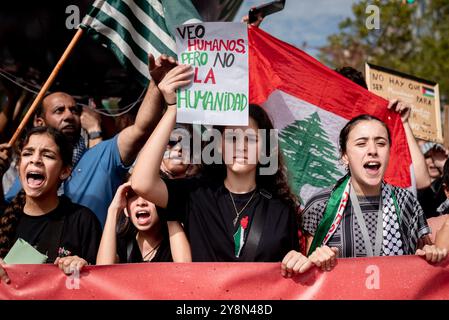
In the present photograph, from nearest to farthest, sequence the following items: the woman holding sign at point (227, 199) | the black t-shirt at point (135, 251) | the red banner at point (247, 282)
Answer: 1. the red banner at point (247, 282)
2. the woman holding sign at point (227, 199)
3. the black t-shirt at point (135, 251)

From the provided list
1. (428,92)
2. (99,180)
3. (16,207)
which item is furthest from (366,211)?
(428,92)

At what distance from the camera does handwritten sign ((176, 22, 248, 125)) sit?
434 centimetres

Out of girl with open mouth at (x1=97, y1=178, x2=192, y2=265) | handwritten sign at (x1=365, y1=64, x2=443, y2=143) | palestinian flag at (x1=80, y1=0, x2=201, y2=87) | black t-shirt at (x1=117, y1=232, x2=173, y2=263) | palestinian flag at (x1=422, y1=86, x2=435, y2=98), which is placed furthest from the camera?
palestinian flag at (x1=422, y1=86, x2=435, y2=98)

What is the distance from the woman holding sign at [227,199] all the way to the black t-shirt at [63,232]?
1.44 feet

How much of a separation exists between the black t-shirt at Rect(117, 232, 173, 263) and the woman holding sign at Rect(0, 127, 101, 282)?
31 cm

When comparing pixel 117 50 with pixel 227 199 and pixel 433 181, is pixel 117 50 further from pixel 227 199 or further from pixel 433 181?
pixel 433 181

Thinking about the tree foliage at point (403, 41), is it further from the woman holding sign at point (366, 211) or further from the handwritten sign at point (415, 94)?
the woman holding sign at point (366, 211)

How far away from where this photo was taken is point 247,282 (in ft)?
12.2

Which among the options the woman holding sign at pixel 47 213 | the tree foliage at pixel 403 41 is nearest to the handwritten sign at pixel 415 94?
the woman holding sign at pixel 47 213

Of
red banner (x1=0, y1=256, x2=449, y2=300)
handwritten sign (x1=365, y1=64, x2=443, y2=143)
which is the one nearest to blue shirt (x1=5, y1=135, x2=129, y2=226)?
red banner (x1=0, y1=256, x2=449, y2=300)

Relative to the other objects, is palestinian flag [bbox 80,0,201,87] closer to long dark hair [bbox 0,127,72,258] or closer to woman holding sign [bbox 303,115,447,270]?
long dark hair [bbox 0,127,72,258]

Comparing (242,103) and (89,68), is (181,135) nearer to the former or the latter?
(242,103)

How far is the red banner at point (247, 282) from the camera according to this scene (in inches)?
145
